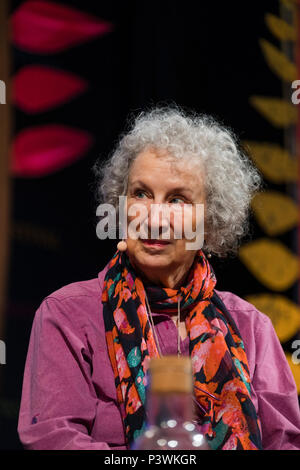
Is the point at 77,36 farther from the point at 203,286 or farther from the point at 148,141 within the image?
the point at 203,286

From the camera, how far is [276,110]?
326 centimetres

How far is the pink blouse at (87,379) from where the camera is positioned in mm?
1593

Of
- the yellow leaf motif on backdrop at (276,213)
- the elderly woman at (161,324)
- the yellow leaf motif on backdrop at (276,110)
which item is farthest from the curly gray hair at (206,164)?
the yellow leaf motif on backdrop at (276,213)

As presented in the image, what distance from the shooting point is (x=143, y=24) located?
2.85 meters

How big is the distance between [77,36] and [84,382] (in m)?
1.65

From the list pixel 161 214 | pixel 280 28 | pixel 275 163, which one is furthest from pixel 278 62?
pixel 161 214

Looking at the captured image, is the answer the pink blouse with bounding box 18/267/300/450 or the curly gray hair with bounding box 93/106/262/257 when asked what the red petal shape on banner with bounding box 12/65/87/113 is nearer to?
the curly gray hair with bounding box 93/106/262/257

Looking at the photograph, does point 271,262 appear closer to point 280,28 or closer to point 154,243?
point 280,28

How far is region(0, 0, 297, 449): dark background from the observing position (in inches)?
100

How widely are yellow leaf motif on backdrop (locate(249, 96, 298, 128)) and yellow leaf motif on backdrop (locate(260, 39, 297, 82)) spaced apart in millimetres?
131

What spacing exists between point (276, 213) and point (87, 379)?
1.82 m

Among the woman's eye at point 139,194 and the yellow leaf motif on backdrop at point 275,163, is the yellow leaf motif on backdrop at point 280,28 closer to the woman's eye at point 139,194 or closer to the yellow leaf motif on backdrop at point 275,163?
the yellow leaf motif on backdrop at point 275,163

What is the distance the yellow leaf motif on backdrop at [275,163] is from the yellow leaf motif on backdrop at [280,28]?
1.81 feet
